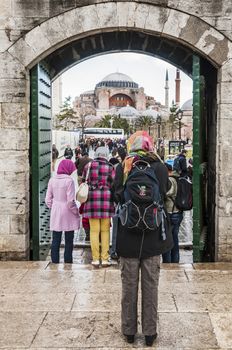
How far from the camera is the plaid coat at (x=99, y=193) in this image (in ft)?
22.4

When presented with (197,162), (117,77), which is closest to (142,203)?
(197,162)

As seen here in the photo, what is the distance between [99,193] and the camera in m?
6.84

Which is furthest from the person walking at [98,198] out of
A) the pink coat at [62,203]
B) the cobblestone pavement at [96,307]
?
the cobblestone pavement at [96,307]

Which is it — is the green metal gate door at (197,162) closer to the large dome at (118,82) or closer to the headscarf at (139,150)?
the headscarf at (139,150)

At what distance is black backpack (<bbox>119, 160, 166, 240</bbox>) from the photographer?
424cm

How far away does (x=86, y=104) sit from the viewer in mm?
127000

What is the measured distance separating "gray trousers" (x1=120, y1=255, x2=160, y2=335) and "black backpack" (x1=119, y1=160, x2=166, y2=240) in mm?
286

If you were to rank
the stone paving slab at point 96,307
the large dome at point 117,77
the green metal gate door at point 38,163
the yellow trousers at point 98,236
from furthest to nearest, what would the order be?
the large dome at point 117,77, the green metal gate door at point 38,163, the yellow trousers at point 98,236, the stone paving slab at point 96,307

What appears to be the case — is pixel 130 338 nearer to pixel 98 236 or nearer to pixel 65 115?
pixel 98 236

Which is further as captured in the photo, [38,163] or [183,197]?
[38,163]

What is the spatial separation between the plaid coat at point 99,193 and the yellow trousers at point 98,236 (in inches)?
5.1

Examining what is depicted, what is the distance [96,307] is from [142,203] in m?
1.47

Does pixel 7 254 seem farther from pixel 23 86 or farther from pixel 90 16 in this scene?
pixel 90 16

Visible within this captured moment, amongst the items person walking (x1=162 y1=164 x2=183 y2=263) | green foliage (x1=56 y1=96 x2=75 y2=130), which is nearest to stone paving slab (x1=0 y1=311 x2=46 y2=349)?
person walking (x1=162 y1=164 x2=183 y2=263)
